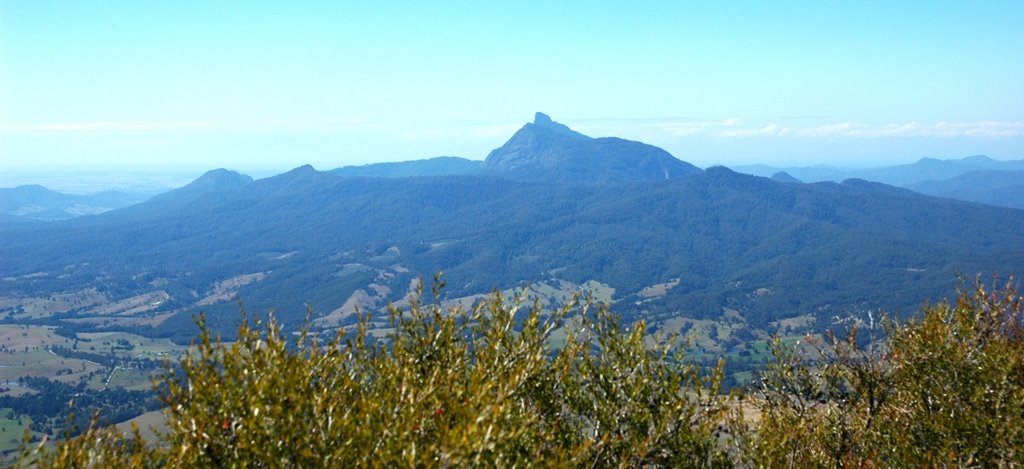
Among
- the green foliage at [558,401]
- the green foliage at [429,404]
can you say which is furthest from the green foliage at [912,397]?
the green foliage at [429,404]

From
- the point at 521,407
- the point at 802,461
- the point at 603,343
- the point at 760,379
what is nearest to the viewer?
the point at 521,407

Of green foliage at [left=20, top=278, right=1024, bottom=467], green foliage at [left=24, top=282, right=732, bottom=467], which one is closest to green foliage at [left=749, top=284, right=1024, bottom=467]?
green foliage at [left=20, top=278, right=1024, bottom=467]

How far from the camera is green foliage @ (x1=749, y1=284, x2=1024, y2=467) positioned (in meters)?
20.8

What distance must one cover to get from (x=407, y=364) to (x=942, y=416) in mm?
18244

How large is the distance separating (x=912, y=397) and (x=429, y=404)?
19.5 meters

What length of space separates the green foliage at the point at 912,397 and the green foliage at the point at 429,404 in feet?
12.5

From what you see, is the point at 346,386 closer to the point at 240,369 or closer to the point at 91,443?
the point at 240,369

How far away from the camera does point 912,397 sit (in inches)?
956

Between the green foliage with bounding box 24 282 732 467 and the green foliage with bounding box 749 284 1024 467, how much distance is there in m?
3.82

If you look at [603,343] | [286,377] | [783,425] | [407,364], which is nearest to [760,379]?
[783,425]

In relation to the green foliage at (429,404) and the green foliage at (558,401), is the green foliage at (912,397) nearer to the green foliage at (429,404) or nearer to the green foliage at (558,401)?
the green foliage at (558,401)

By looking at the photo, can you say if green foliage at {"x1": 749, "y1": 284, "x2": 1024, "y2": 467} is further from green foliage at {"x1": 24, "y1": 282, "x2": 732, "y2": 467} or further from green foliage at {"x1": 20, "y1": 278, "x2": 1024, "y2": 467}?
green foliage at {"x1": 24, "y1": 282, "x2": 732, "y2": 467}

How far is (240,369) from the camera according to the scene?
13.6m

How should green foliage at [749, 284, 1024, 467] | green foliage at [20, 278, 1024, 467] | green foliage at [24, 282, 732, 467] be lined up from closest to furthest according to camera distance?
green foliage at [24, 282, 732, 467], green foliage at [20, 278, 1024, 467], green foliage at [749, 284, 1024, 467]
